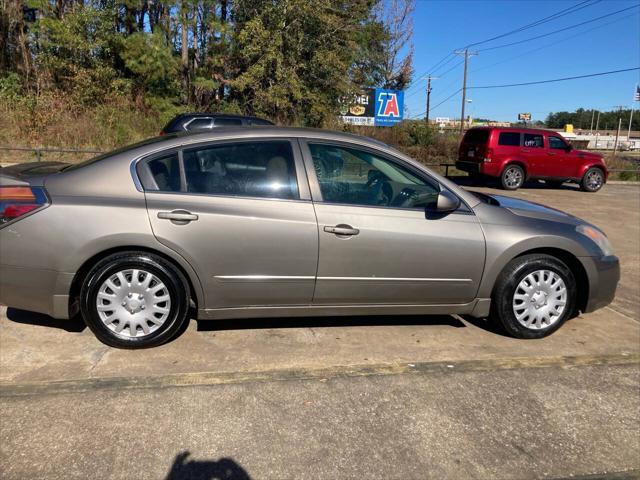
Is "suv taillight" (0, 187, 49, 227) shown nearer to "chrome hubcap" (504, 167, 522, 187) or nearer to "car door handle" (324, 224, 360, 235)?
"car door handle" (324, 224, 360, 235)

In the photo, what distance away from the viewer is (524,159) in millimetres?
15789

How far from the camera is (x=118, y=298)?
3586 mm

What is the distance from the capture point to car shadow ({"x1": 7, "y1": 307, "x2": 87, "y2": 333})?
4051 mm

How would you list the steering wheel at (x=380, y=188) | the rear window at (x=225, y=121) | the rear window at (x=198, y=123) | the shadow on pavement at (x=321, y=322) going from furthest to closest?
1. the rear window at (x=225, y=121)
2. the rear window at (x=198, y=123)
3. the shadow on pavement at (x=321, y=322)
4. the steering wheel at (x=380, y=188)

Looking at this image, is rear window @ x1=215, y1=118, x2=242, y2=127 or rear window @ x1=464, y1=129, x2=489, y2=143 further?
rear window @ x1=464, y1=129, x2=489, y2=143

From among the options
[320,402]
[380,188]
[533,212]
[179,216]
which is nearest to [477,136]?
[533,212]

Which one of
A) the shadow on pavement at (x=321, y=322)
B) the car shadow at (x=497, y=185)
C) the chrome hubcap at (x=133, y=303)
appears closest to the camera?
the chrome hubcap at (x=133, y=303)

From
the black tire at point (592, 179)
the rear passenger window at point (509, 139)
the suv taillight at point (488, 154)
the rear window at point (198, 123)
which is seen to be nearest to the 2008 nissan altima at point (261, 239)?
the rear window at point (198, 123)

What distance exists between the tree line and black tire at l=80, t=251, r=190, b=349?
672 inches

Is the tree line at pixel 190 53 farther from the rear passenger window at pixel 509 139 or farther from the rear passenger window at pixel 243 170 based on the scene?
the rear passenger window at pixel 243 170

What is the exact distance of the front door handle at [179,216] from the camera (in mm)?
3521

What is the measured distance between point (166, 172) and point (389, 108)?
21.2 meters

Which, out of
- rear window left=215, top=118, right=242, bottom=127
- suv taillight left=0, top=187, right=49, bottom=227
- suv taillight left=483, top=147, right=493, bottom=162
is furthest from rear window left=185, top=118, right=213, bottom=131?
suv taillight left=483, top=147, right=493, bottom=162

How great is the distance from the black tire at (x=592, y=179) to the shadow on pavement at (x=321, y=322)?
14.1 meters
